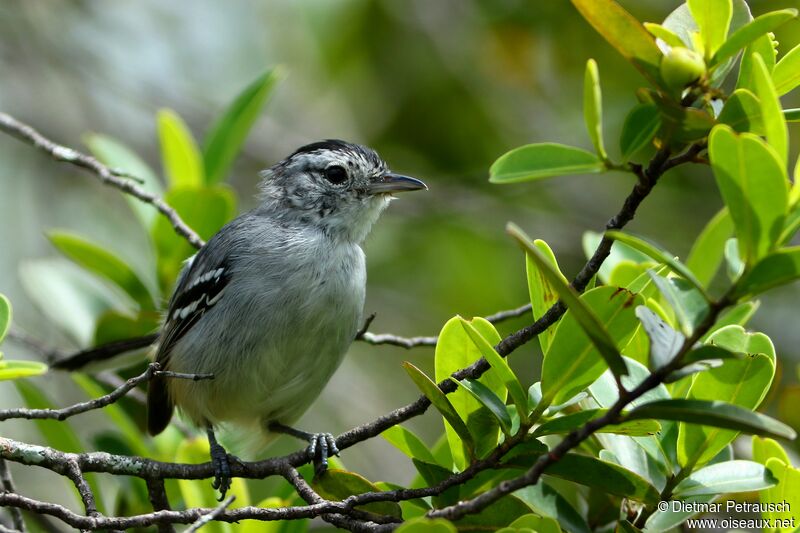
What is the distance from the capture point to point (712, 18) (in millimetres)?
2424

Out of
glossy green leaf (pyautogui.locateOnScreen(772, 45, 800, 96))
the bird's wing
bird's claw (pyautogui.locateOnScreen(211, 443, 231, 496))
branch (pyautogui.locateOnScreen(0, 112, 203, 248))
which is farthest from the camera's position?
the bird's wing

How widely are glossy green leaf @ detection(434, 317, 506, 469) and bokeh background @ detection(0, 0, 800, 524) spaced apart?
3.69 meters

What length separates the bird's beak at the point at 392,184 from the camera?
4906mm

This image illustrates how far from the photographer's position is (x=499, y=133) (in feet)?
24.5

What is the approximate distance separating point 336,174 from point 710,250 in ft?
7.56

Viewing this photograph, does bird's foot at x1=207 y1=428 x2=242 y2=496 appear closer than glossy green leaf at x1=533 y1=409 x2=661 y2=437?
No

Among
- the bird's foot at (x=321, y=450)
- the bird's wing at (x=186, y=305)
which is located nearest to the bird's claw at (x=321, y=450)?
the bird's foot at (x=321, y=450)

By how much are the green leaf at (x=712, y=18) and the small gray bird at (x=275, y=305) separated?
2277 millimetres

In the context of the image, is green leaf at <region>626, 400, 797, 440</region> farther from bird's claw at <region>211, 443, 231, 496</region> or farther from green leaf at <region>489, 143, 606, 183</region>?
bird's claw at <region>211, 443, 231, 496</region>

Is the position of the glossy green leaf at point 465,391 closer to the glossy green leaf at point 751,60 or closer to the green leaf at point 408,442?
the green leaf at point 408,442

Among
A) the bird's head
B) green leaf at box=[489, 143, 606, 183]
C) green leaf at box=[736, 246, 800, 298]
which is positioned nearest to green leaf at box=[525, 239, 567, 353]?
Result: green leaf at box=[489, 143, 606, 183]

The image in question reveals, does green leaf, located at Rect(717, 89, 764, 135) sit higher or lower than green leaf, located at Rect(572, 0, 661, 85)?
lower

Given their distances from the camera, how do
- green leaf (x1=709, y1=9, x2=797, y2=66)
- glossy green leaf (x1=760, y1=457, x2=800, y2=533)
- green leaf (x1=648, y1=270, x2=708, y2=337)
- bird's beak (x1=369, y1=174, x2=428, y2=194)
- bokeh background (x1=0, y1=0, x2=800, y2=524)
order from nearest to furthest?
green leaf (x1=648, y1=270, x2=708, y2=337)
green leaf (x1=709, y1=9, x2=797, y2=66)
glossy green leaf (x1=760, y1=457, x2=800, y2=533)
bird's beak (x1=369, y1=174, x2=428, y2=194)
bokeh background (x1=0, y1=0, x2=800, y2=524)

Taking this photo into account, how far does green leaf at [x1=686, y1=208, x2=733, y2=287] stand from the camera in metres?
3.68
